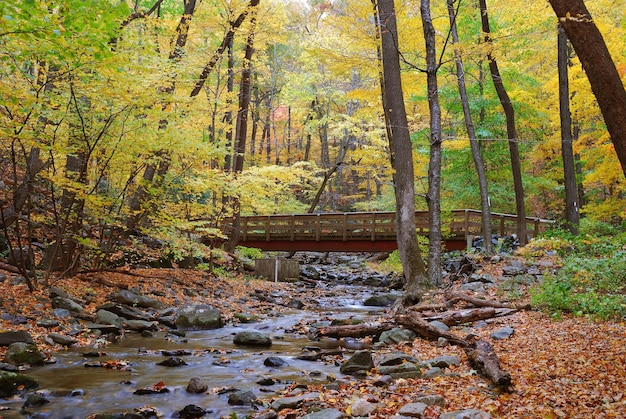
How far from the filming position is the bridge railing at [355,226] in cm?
1766

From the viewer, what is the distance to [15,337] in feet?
20.9

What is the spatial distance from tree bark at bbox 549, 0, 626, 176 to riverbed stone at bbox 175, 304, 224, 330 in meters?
7.59

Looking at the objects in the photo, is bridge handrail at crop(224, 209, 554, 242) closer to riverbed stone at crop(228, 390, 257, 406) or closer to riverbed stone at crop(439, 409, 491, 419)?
riverbed stone at crop(228, 390, 257, 406)

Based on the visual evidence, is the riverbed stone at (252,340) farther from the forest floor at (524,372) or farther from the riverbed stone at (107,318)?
the forest floor at (524,372)

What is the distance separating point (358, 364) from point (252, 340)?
2.62 m

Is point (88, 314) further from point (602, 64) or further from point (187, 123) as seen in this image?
point (602, 64)

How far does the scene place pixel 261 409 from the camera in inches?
190

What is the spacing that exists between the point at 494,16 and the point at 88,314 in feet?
50.5

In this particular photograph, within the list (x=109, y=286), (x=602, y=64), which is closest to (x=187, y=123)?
(x=109, y=286)

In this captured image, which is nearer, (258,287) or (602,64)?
(602,64)

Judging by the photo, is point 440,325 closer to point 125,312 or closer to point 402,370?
point 402,370

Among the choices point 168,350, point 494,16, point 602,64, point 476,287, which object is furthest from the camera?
point 494,16

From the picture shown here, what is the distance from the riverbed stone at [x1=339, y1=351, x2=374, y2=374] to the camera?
19.8 ft

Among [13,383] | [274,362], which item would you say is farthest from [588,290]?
[13,383]
